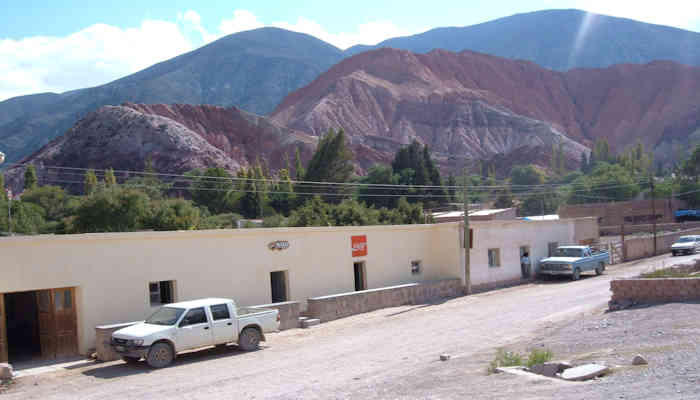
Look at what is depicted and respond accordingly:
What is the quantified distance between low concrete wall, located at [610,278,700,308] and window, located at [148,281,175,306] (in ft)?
44.8

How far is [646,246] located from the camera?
148ft

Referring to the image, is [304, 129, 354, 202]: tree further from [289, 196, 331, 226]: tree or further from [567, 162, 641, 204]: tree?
[567, 162, 641, 204]: tree

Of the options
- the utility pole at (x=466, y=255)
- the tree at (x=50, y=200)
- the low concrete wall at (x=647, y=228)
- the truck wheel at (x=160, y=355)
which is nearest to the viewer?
the truck wheel at (x=160, y=355)

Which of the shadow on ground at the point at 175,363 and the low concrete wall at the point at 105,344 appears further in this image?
the low concrete wall at the point at 105,344

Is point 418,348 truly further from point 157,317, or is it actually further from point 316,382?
point 157,317

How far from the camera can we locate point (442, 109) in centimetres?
14375

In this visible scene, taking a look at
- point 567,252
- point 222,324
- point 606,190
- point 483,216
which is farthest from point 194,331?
point 606,190

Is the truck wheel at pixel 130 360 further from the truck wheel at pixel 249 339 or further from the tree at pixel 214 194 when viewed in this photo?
the tree at pixel 214 194

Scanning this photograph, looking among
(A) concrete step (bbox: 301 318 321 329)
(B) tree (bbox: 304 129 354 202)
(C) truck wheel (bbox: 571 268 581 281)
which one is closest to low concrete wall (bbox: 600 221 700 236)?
(C) truck wheel (bbox: 571 268 581 281)

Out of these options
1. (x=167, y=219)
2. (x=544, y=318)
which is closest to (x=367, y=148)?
(x=167, y=219)

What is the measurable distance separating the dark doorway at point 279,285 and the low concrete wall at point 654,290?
1125 centimetres

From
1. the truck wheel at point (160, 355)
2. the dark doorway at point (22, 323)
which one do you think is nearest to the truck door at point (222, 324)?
the truck wheel at point (160, 355)

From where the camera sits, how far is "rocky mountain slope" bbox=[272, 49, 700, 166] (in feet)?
440

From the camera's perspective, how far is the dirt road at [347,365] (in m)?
11.7
